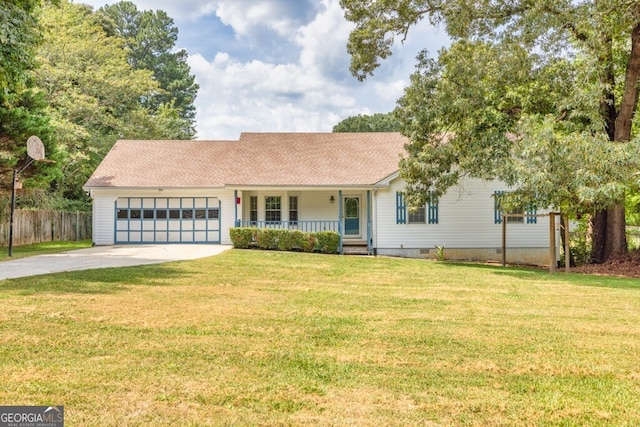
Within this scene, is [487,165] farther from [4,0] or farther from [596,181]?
[4,0]

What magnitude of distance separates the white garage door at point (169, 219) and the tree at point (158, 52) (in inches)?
1123

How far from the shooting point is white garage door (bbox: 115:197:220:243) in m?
20.2

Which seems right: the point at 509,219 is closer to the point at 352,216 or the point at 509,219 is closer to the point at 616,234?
the point at 616,234

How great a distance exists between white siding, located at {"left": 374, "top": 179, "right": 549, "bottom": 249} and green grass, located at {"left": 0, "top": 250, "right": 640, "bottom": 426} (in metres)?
9.16

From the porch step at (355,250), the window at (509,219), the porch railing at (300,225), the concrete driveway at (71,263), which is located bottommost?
the porch step at (355,250)

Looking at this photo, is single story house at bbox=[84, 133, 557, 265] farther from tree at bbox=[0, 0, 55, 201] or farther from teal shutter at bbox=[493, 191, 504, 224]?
tree at bbox=[0, 0, 55, 201]

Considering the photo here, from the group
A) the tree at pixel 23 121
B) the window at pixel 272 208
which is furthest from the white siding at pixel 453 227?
the tree at pixel 23 121

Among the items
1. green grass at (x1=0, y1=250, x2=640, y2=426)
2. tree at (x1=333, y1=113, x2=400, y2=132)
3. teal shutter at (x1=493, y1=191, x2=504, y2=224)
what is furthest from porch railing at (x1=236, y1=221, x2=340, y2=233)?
tree at (x1=333, y1=113, x2=400, y2=132)

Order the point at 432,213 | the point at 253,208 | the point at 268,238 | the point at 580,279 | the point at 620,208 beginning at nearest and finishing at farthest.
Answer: the point at 580,279
the point at 620,208
the point at 268,238
the point at 432,213
the point at 253,208

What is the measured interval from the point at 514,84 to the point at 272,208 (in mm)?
10990

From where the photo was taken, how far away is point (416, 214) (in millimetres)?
18266

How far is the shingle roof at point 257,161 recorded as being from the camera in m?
19.5

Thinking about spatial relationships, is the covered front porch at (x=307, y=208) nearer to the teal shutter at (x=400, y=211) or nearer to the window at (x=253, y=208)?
the window at (x=253, y=208)

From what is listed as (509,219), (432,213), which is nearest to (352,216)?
(432,213)
